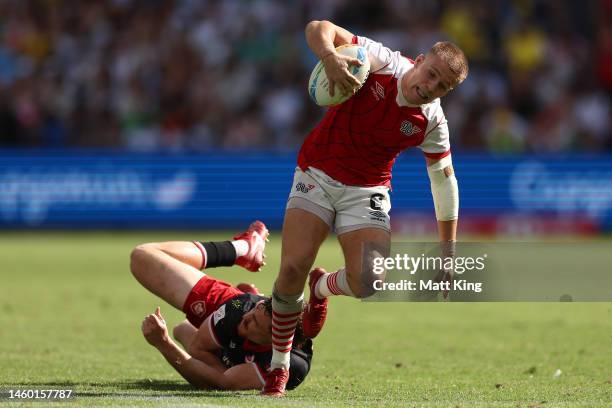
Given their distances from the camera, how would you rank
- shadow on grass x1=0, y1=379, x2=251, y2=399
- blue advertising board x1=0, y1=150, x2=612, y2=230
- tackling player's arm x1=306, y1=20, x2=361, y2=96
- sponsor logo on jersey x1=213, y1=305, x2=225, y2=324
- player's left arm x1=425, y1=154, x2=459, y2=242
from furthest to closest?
1. blue advertising board x1=0, y1=150, x2=612, y2=230
2. sponsor logo on jersey x1=213, y1=305, x2=225, y2=324
3. player's left arm x1=425, y1=154, x2=459, y2=242
4. shadow on grass x1=0, y1=379, x2=251, y2=399
5. tackling player's arm x1=306, y1=20, x2=361, y2=96

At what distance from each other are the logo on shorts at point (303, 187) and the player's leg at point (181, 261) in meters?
1.15

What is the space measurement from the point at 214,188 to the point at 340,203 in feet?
41.5

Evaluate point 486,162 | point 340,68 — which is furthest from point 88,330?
point 486,162

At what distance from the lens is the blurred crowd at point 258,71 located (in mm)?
21047

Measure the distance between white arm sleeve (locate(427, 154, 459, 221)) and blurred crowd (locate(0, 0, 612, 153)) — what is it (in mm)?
13233

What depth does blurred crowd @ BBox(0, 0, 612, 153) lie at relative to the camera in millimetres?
21047

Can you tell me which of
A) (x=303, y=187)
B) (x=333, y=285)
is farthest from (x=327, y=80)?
(x=333, y=285)

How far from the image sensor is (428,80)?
686 cm

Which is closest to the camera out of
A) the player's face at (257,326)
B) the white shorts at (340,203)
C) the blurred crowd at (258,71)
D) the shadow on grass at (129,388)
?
the shadow on grass at (129,388)

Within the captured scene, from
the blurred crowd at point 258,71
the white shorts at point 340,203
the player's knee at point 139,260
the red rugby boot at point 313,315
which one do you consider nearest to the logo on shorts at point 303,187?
the white shorts at point 340,203

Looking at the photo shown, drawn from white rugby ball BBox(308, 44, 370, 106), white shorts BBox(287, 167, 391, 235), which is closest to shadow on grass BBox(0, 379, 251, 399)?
white shorts BBox(287, 167, 391, 235)

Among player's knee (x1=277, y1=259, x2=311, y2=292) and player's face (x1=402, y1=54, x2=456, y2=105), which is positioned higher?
player's face (x1=402, y1=54, x2=456, y2=105)

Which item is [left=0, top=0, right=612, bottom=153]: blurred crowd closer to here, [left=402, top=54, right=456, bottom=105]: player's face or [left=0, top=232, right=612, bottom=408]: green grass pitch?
[left=0, top=232, right=612, bottom=408]: green grass pitch

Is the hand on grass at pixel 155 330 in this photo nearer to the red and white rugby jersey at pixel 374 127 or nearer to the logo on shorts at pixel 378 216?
the red and white rugby jersey at pixel 374 127
